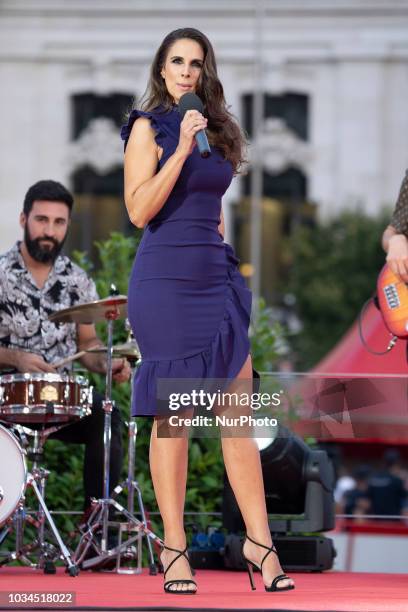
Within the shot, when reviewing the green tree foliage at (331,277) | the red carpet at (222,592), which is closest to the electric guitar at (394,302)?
the red carpet at (222,592)

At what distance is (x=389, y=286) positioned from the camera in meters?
7.47

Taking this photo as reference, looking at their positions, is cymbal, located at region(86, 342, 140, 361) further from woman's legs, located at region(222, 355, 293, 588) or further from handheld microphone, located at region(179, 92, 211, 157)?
handheld microphone, located at region(179, 92, 211, 157)

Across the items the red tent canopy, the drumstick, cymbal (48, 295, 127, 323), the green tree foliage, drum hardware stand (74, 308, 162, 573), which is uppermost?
the green tree foliage

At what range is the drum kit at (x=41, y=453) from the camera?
7.18 m

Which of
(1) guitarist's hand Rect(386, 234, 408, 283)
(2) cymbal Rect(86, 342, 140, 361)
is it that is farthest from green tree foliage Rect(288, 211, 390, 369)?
(1) guitarist's hand Rect(386, 234, 408, 283)

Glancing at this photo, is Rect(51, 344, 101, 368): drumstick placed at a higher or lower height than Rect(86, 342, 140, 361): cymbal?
lower

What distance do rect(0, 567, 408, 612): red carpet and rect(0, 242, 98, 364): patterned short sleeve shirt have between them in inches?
45.0

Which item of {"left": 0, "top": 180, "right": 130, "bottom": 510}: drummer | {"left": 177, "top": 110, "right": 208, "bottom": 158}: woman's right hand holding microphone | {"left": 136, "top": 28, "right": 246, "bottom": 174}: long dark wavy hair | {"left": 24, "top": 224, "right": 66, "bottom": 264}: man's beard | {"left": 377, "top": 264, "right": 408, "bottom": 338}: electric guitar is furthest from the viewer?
{"left": 24, "top": 224, "right": 66, "bottom": 264}: man's beard

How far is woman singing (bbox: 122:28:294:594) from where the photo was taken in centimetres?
579

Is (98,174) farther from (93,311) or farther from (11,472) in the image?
(11,472)

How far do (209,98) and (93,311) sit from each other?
1.84m

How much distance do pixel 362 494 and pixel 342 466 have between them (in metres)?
13.3

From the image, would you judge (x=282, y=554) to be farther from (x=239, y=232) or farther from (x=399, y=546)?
(x=239, y=232)

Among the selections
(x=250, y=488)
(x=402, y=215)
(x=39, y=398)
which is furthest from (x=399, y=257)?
(x=39, y=398)
